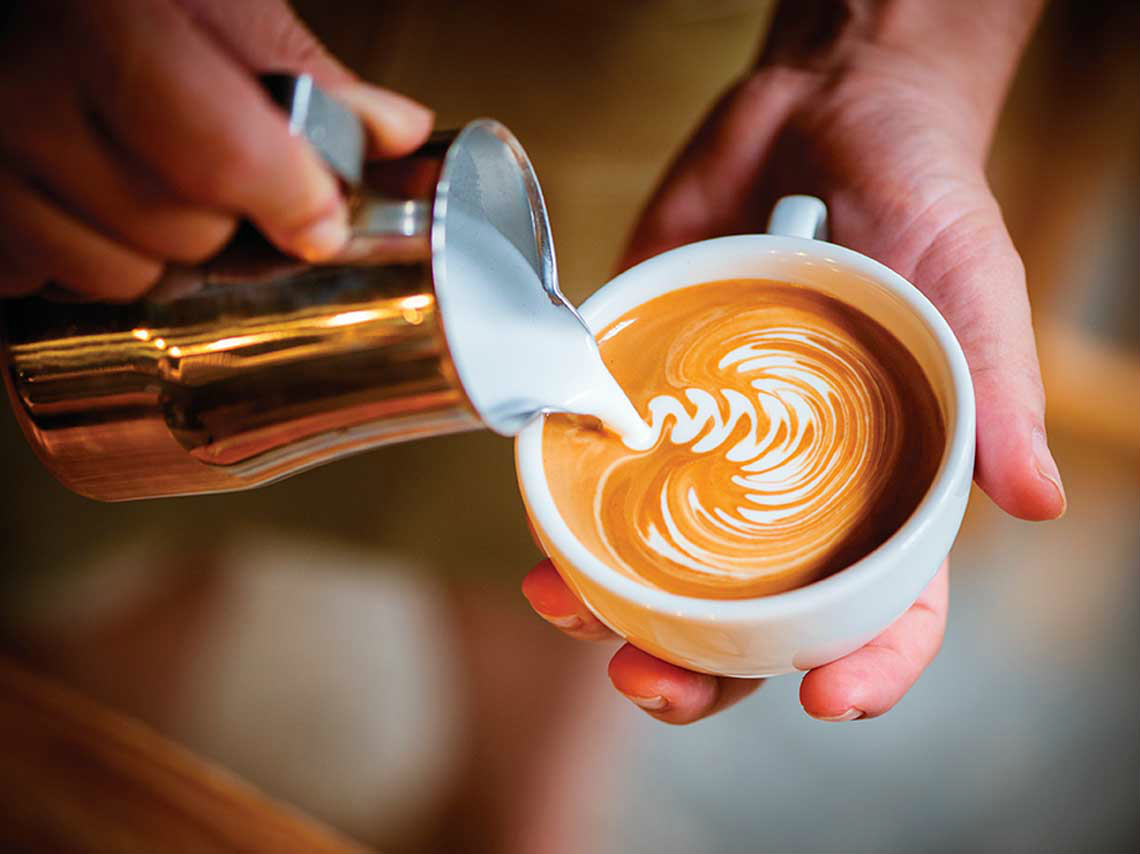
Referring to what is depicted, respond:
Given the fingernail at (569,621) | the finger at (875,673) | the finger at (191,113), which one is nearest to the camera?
the finger at (191,113)

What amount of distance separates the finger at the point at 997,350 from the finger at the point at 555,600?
351 mm

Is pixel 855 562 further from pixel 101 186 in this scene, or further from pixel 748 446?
pixel 101 186

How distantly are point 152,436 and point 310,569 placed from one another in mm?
1018

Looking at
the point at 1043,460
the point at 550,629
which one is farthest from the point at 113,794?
the point at 1043,460

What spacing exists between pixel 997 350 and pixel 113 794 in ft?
4.30

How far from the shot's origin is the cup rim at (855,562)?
2.11 feet

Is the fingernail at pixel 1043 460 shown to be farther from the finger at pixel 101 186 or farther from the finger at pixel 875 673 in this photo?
the finger at pixel 101 186

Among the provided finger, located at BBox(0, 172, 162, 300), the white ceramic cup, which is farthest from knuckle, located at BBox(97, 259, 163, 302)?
the white ceramic cup

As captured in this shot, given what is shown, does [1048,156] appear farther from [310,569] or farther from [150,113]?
[150,113]

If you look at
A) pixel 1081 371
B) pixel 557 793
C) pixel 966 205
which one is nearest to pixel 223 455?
pixel 966 205

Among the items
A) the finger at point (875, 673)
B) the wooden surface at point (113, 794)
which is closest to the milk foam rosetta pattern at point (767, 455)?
the finger at point (875, 673)

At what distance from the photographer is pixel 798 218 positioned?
35.8 inches

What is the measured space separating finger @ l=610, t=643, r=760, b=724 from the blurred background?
45 centimetres

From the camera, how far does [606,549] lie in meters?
0.75
